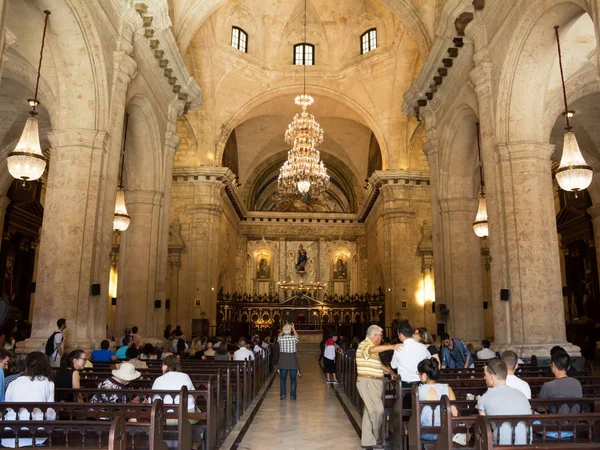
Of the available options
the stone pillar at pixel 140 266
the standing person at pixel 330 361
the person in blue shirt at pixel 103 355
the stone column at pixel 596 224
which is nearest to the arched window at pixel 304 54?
the stone pillar at pixel 140 266

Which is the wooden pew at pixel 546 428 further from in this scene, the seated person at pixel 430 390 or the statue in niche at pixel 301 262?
the statue in niche at pixel 301 262

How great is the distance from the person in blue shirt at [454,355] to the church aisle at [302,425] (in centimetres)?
202

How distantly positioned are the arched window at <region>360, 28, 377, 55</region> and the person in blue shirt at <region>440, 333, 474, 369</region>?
16.4m

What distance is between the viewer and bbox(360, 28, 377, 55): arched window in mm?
22562

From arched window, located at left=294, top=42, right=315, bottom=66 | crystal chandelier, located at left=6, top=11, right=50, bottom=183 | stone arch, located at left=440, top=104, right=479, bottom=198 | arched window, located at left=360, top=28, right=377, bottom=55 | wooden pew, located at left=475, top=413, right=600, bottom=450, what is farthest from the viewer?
arched window, located at left=294, top=42, right=315, bottom=66

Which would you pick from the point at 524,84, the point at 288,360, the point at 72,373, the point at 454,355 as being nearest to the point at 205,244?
the point at 288,360

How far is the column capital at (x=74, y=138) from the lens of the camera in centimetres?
921

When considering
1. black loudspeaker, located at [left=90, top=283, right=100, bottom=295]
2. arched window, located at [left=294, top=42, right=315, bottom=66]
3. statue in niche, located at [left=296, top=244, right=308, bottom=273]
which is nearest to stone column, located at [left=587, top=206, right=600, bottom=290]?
arched window, located at [left=294, top=42, right=315, bottom=66]

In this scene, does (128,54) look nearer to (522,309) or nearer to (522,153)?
(522,153)

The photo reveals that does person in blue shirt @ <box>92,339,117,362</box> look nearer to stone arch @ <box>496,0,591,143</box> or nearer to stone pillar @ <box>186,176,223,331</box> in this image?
stone arch @ <box>496,0,591,143</box>

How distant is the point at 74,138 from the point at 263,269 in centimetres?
2331

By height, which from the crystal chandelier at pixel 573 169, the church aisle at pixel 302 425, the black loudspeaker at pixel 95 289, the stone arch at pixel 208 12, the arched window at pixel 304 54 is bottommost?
the church aisle at pixel 302 425

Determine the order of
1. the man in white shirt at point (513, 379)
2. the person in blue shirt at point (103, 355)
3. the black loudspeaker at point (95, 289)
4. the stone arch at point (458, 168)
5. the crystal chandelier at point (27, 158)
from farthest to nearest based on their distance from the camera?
1. the stone arch at point (458, 168)
2. the black loudspeaker at point (95, 289)
3. the person in blue shirt at point (103, 355)
4. the crystal chandelier at point (27, 158)
5. the man in white shirt at point (513, 379)

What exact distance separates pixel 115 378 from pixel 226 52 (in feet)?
61.7
